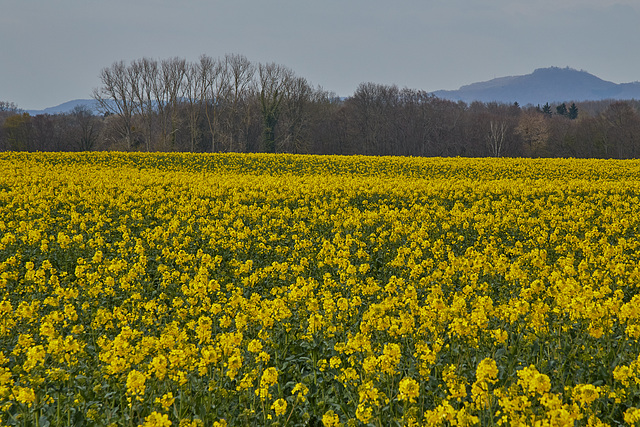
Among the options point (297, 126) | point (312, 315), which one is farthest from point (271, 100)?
point (312, 315)

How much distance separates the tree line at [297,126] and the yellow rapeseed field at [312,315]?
52895mm

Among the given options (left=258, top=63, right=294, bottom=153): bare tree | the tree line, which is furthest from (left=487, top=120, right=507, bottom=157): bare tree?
(left=258, top=63, right=294, bottom=153): bare tree

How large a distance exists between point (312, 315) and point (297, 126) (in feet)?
218

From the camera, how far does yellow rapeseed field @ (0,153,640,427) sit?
4.16 meters

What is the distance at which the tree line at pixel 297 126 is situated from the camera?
6750cm

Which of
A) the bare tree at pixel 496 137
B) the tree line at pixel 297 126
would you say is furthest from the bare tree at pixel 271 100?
the bare tree at pixel 496 137

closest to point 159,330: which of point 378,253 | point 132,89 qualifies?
point 378,253

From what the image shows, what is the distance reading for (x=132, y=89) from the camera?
67.9 meters

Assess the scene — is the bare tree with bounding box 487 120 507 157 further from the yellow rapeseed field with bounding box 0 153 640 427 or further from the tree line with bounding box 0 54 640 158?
the yellow rapeseed field with bounding box 0 153 640 427

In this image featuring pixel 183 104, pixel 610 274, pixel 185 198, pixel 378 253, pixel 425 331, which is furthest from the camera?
pixel 183 104

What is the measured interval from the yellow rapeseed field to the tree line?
52895 millimetres

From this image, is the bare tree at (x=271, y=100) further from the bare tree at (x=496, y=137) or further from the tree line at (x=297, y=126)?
the bare tree at (x=496, y=137)

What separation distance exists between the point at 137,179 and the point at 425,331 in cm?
1880

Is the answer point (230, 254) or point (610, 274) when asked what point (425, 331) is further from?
point (230, 254)
